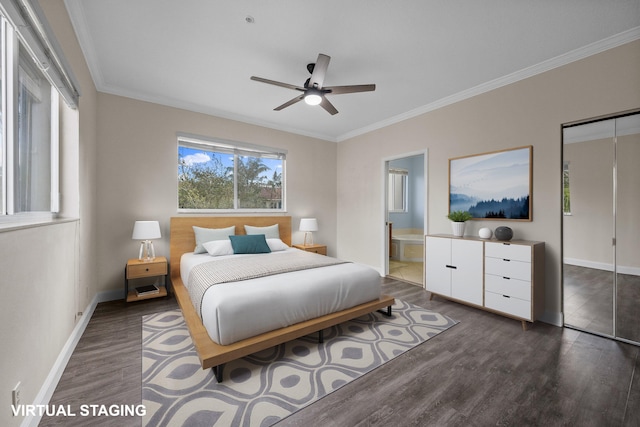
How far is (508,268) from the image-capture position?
277cm

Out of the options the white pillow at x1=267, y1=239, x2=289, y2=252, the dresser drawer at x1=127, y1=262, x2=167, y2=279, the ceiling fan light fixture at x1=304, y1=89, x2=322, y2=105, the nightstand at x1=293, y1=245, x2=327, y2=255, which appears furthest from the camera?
the nightstand at x1=293, y1=245, x2=327, y2=255

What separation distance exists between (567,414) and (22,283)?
10.4ft

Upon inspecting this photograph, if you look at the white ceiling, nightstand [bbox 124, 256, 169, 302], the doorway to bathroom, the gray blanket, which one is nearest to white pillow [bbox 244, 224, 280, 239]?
the gray blanket

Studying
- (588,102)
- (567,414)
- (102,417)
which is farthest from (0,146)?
(588,102)

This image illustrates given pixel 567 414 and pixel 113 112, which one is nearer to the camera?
pixel 567 414

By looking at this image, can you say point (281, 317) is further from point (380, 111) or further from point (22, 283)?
point (380, 111)

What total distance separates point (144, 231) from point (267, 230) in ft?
5.69

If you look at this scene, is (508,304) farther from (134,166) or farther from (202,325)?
(134,166)

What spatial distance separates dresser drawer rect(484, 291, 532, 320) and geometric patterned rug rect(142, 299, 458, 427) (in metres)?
0.52

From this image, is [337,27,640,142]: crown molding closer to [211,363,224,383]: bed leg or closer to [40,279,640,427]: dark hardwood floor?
[40,279,640,427]: dark hardwood floor

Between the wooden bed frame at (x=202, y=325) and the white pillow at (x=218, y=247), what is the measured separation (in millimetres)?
391

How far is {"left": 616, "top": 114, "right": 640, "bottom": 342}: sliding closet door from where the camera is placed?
234 cm

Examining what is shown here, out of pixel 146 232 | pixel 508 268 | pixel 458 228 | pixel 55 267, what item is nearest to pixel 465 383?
pixel 508 268

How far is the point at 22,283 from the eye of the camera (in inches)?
52.2
